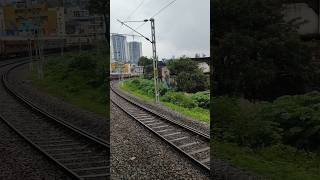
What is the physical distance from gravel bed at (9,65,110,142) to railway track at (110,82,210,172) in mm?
488

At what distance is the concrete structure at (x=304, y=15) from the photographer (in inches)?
424

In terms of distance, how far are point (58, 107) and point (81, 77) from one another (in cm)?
97

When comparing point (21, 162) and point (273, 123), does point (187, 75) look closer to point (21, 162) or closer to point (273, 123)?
point (21, 162)

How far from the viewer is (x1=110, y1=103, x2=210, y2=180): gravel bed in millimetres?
6664

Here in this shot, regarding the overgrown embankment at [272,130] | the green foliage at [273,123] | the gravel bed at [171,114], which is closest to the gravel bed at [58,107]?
the gravel bed at [171,114]

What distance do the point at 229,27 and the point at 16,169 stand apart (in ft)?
23.4

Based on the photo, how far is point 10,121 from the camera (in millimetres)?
6852

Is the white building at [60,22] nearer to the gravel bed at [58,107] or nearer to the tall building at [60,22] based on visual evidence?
the tall building at [60,22]

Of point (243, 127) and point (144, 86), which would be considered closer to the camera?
point (144, 86)

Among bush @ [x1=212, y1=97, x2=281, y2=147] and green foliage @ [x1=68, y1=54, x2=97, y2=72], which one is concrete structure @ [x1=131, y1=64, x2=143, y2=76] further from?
bush @ [x1=212, y1=97, x2=281, y2=147]

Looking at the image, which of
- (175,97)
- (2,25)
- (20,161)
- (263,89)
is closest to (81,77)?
(2,25)

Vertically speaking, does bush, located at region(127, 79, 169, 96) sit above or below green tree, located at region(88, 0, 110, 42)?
below

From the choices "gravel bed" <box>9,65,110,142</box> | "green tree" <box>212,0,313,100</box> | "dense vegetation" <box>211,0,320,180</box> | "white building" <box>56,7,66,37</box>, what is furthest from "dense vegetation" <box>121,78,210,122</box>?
"green tree" <box>212,0,313,100</box>

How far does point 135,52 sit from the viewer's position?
7.01 metres
